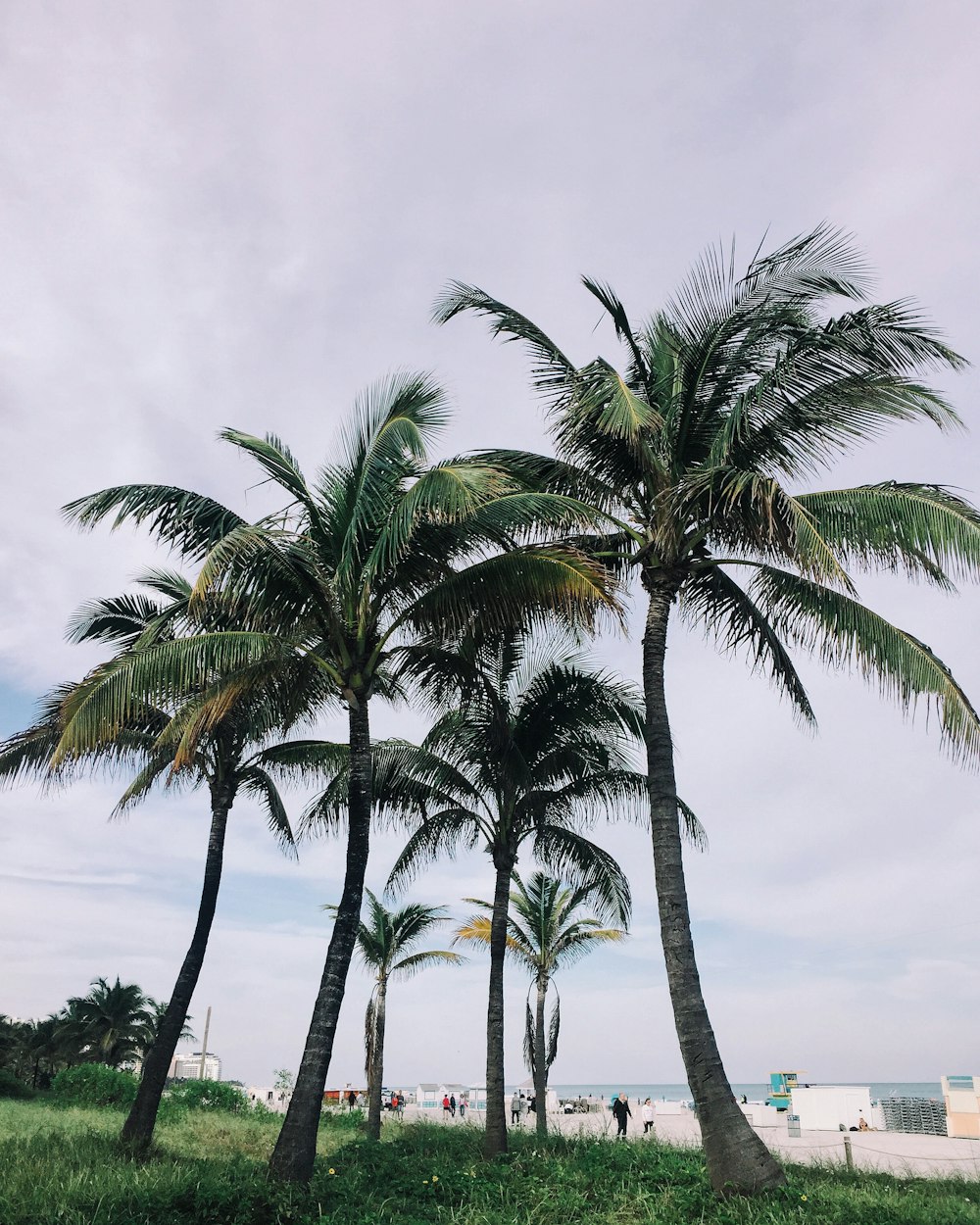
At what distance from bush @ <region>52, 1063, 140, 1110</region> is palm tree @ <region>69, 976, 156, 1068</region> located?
14.6 meters

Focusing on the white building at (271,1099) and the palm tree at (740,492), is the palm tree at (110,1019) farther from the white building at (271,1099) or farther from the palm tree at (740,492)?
the palm tree at (740,492)

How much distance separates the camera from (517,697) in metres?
18.0

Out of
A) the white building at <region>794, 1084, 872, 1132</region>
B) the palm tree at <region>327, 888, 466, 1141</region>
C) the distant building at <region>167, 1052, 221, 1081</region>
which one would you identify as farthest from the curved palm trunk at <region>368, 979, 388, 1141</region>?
the distant building at <region>167, 1052, 221, 1081</region>

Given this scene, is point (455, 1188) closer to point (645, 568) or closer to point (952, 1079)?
point (645, 568)

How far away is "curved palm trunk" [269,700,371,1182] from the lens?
34.1ft

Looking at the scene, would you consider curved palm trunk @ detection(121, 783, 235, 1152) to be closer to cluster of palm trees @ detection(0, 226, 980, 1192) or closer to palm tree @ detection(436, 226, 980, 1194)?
cluster of palm trees @ detection(0, 226, 980, 1192)

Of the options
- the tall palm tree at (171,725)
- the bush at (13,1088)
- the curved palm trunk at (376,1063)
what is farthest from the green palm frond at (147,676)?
the bush at (13,1088)

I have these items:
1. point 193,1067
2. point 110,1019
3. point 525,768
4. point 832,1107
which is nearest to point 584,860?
point 525,768

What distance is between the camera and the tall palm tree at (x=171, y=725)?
37.1 ft

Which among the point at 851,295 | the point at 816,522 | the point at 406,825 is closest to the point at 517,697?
the point at 406,825

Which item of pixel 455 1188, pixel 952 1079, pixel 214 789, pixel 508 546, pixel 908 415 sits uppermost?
pixel 908 415

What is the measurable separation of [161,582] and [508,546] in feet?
27.4

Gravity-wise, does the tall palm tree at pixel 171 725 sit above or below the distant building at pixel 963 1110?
above

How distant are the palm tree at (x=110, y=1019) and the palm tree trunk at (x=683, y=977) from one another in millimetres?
37478
